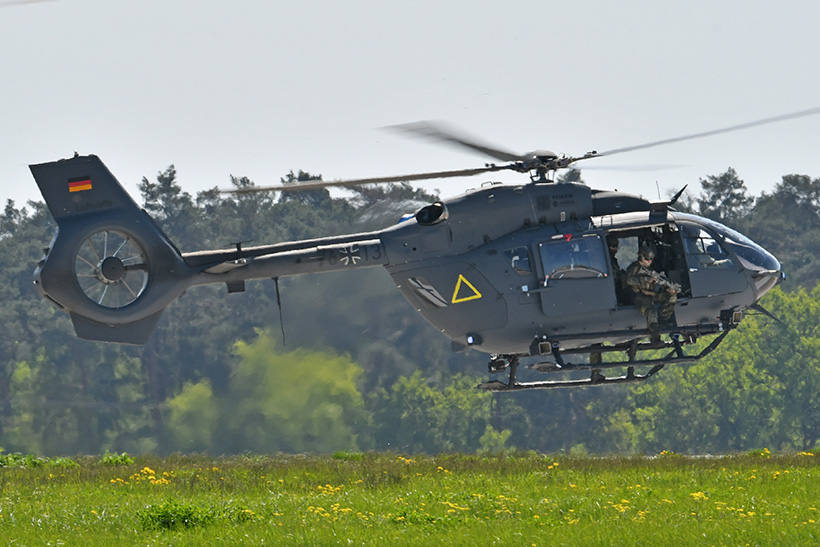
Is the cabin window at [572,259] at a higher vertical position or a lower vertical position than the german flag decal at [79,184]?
lower

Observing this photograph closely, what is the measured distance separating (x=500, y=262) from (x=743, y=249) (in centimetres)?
493

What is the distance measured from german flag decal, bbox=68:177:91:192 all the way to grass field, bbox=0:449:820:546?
5180 mm

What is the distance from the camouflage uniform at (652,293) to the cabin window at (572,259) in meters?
0.62

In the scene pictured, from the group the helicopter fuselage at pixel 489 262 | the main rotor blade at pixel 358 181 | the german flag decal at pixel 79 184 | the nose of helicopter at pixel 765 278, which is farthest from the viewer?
the nose of helicopter at pixel 765 278

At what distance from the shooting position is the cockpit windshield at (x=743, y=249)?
826 inches

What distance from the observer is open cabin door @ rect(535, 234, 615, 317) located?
20000 mm

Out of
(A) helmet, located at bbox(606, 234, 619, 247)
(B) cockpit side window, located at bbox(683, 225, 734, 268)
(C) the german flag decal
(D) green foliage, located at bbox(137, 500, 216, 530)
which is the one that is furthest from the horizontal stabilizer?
(B) cockpit side window, located at bbox(683, 225, 734, 268)

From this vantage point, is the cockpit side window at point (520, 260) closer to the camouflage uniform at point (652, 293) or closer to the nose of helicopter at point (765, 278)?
the camouflage uniform at point (652, 293)

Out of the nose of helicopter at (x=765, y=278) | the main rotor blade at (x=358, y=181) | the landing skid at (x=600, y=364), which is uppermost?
the main rotor blade at (x=358, y=181)

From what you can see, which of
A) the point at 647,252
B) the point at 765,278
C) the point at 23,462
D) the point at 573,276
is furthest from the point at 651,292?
the point at 23,462

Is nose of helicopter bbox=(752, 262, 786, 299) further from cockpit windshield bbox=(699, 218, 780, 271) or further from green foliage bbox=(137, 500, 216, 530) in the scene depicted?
green foliage bbox=(137, 500, 216, 530)

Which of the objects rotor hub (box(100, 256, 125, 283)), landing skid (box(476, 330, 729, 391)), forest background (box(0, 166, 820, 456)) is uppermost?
rotor hub (box(100, 256, 125, 283))

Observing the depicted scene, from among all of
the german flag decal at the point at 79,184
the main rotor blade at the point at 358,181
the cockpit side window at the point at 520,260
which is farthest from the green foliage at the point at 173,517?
the cockpit side window at the point at 520,260

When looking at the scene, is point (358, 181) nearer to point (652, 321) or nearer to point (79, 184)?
point (79, 184)
